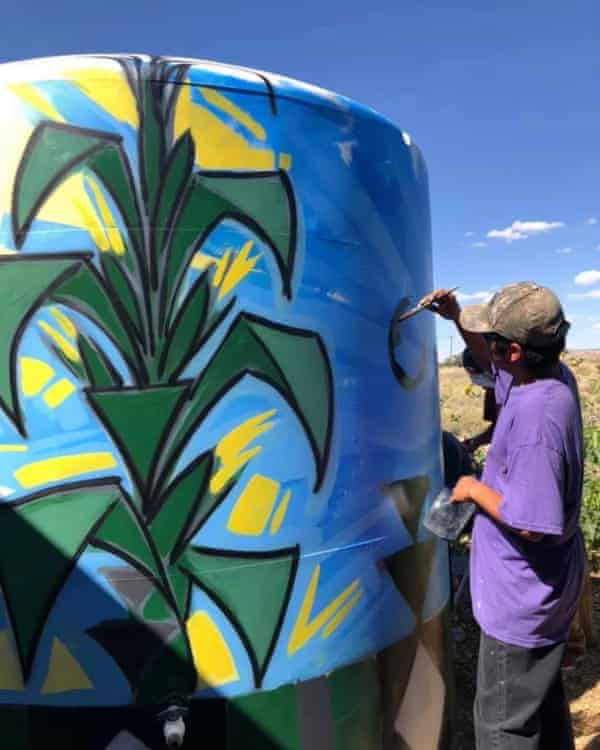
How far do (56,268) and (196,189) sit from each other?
2.41ft

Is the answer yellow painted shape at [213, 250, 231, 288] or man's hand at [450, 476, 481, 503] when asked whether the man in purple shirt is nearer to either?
man's hand at [450, 476, 481, 503]

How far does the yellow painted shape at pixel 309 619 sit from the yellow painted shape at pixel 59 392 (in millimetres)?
1455

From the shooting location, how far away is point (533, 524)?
8.82 ft

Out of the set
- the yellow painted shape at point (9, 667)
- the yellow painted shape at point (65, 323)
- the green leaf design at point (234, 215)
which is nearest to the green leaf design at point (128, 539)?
the yellow painted shape at point (9, 667)

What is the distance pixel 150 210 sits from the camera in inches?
120

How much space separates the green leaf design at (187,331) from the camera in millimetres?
3061

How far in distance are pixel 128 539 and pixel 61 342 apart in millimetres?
955

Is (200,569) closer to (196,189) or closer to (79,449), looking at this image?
(79,449)

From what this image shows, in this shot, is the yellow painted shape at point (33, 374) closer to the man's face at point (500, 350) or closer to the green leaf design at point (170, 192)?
the green leaf design at point (170, 192)

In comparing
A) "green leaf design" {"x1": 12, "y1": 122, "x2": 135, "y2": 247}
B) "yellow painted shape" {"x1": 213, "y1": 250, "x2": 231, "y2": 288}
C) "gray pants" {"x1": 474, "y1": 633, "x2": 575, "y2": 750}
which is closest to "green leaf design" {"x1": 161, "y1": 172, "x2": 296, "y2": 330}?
"yellow painted shape" {"x1": 213, "y1": 250, "x2": 231, "y2": 288}

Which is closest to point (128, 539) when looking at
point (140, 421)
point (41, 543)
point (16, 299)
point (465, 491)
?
point (41, 543)

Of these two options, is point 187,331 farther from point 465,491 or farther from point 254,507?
point 465,491

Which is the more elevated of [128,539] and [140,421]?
[140,421]

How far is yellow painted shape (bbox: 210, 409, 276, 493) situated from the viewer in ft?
10.2
